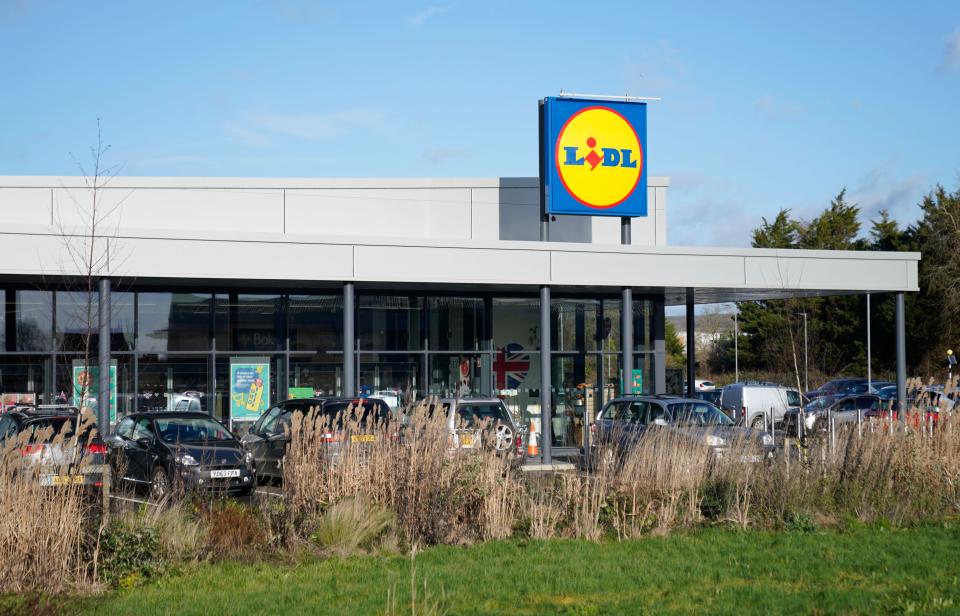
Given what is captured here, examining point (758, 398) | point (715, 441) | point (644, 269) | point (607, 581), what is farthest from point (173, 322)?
point (758, 398)

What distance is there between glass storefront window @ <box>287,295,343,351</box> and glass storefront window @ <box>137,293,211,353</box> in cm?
200

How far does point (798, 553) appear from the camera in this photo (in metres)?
10.4

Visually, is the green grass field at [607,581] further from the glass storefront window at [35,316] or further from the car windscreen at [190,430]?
the glass storefront window at [35,316]

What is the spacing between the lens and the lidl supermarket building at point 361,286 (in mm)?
21609

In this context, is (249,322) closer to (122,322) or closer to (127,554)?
(122,322)

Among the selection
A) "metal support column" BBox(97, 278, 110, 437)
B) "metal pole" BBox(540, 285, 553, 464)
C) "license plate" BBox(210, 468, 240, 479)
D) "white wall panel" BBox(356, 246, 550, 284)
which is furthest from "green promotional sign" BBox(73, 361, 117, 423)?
"metal pole" BBox(540, 285, 553, 464)

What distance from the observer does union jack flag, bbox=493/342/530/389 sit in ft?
88.4

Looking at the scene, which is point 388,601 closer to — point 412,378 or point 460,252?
point 460,252

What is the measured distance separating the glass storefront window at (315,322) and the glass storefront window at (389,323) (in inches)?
22.6

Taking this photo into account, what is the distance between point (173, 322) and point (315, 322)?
10.9ft

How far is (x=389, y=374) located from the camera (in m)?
26.1

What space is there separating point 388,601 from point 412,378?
18.2m

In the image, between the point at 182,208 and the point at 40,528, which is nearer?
the point at 40,528

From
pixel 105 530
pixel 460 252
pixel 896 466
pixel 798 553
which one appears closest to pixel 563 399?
pixel 460 252
